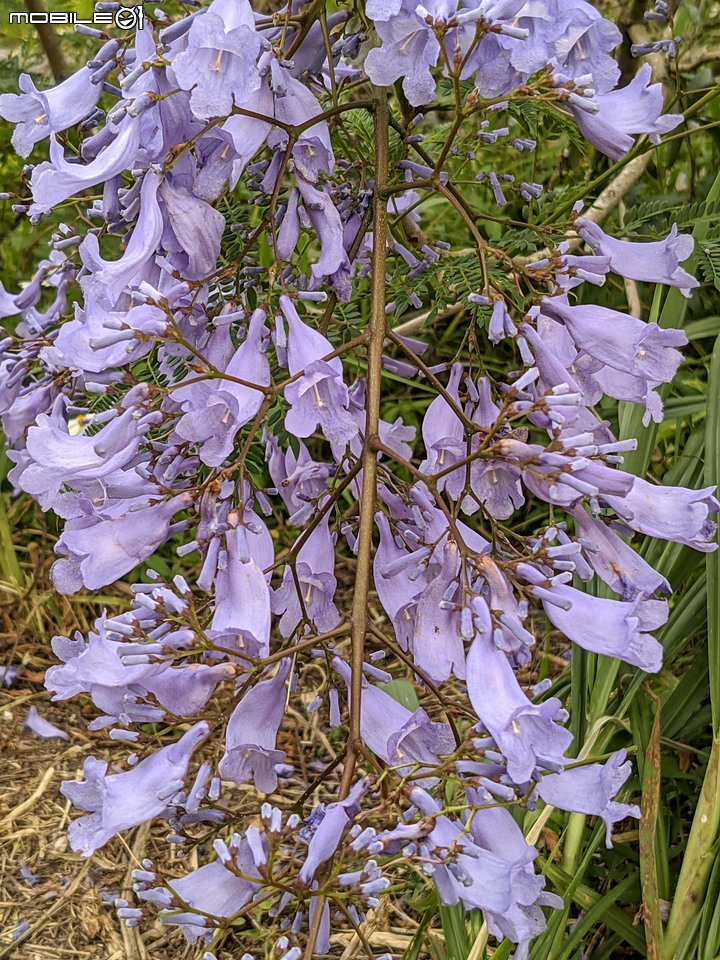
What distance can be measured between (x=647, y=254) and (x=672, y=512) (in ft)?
0.87

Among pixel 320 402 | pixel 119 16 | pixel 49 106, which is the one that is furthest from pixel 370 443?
pixel 119 16

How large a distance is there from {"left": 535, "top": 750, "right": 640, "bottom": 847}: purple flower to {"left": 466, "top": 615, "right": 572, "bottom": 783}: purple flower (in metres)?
0.07

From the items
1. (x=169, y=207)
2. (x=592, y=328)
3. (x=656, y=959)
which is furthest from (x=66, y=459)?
(x=656, y=959)

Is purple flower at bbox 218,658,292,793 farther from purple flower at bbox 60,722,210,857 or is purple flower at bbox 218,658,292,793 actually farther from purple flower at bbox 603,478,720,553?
purple flower at bbox 603,478,720,553

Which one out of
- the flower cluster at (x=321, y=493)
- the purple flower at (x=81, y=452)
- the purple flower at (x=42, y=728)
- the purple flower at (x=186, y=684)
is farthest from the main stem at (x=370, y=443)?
the purple flower at (x=42, y=728)

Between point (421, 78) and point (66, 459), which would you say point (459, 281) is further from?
point (66, 459)

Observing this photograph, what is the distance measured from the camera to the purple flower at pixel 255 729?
871mm

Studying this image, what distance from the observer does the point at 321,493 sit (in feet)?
3.53

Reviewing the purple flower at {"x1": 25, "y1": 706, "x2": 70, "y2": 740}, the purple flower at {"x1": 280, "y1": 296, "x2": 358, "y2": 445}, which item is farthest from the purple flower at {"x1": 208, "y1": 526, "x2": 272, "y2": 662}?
the purple flower at {"x1": 25, "y1": 706, "x2": 70, "y2": 740}

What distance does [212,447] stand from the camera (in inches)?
34.9

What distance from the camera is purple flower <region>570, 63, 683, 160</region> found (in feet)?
3.24

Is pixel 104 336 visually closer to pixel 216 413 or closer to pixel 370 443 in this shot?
pixel 216 413

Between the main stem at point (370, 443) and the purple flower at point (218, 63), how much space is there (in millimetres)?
200

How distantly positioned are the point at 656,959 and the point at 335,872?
0.61 m
